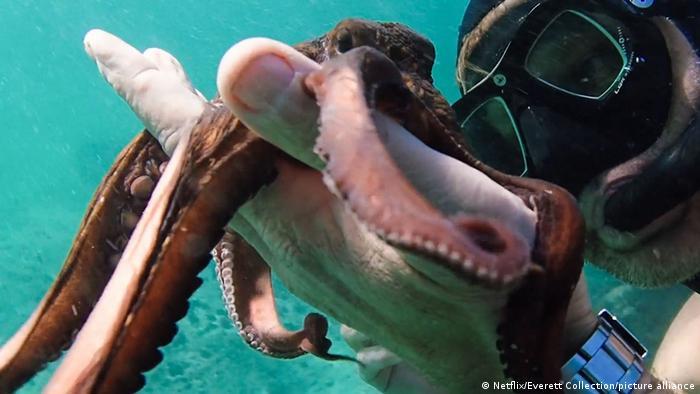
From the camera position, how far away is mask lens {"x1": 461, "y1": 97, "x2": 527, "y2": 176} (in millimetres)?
2908

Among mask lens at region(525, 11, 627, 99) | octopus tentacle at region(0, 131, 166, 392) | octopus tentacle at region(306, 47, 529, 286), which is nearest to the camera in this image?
octopus tentacle at region(306, 47, 529, 286)

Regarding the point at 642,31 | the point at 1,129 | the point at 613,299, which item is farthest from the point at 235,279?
the point at 1,129

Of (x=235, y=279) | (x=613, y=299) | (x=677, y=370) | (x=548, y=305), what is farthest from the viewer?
(x=613, y=299)

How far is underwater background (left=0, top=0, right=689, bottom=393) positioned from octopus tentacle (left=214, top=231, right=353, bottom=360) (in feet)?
3.27

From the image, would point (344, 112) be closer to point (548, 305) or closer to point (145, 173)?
point (548, 305)

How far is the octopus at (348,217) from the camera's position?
1.08 meters

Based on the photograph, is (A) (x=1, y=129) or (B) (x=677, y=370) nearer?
(B) (x=677, y=370)

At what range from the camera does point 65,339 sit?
1.92 metres

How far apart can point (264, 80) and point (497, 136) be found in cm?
206

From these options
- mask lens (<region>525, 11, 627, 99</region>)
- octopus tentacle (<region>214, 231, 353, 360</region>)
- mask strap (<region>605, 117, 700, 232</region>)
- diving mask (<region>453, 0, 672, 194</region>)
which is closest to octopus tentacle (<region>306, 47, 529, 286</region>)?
octopus tentacle (<region>214, 231, 353, 360</region>)

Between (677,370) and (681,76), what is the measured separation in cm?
139

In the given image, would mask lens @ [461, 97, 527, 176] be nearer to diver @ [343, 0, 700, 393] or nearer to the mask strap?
diver @ [343, 0, 700, 393]

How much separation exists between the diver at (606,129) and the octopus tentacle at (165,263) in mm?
1026

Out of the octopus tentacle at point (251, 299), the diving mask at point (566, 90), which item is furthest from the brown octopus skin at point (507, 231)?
the diving mask at point (566, 90)
